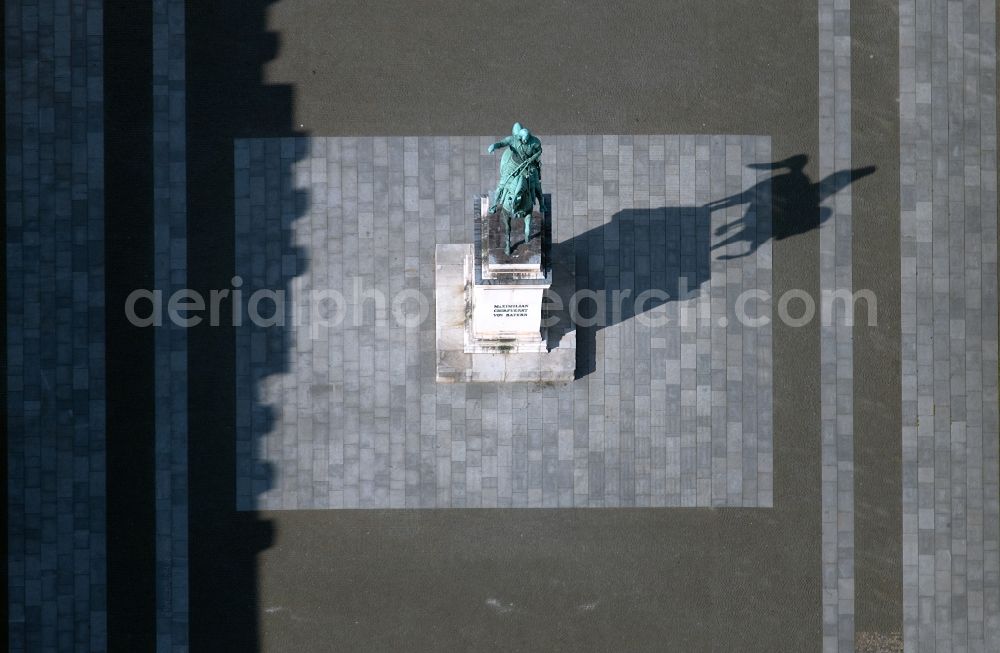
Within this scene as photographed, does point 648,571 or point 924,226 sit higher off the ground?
point 924,226

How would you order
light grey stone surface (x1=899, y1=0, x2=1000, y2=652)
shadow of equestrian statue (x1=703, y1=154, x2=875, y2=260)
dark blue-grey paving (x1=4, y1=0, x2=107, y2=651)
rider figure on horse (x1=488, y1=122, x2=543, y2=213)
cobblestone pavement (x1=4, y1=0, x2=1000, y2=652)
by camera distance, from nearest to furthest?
rider figure on horse (x1=488, y1=122, x2=543, y2=213)
dark blue-grey paving (x1=4, y1=0, x2=107, y2=651)
cobblestone pavement (x1=4, y1=0, x2=1000, y2=652)
light grey stone surface (x1=899, y1=0, x2=1000, y2=652)
shadow of equestrian statue (x1=703, y1=154, x2=875, y2=260)

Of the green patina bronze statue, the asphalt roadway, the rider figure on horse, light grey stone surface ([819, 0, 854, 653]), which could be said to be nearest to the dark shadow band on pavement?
the asphalt roadway

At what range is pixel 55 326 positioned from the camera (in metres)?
17.8

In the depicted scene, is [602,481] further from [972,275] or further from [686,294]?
[972,275]

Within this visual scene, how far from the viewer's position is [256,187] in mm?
17938

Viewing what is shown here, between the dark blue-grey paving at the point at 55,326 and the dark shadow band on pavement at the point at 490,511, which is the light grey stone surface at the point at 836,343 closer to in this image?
the dark shadow band on pavement at the point at 490,511

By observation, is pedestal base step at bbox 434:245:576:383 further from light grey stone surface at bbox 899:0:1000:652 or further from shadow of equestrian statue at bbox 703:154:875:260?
light grey stone surface at bbox 899:0:1000:652

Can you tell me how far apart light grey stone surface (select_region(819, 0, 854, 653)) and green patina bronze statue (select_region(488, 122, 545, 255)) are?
7648 mm

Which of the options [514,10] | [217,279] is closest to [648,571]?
[217,279]

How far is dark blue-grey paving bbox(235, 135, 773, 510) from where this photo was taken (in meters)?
17.8

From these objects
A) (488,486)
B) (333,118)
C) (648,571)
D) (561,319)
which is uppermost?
(333,118)

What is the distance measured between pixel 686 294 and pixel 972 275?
18.9 ft

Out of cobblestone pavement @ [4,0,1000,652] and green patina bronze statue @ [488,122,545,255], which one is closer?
green patina bronze statue @ [488,122,545,255]

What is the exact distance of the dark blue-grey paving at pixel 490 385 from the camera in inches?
701
